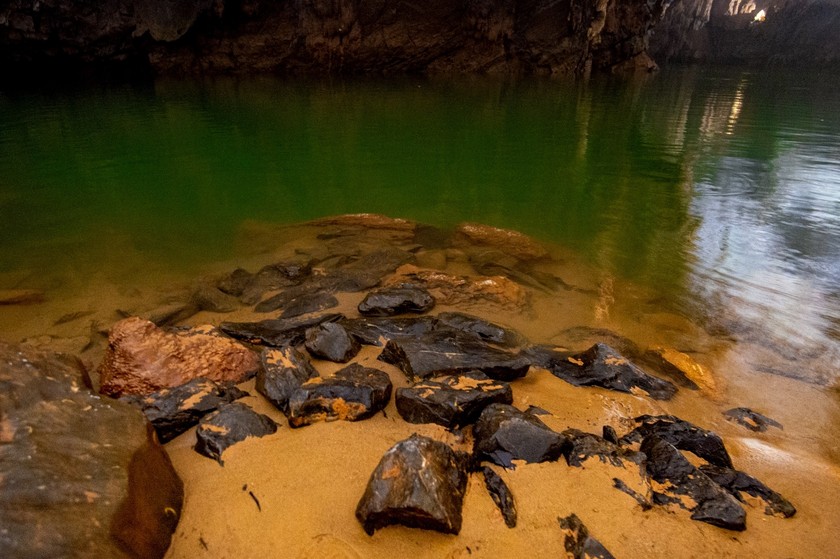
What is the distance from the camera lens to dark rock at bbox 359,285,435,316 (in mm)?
3959

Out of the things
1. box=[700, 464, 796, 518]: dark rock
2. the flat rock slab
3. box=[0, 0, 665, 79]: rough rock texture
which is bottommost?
box=[700, 464, 796, 518]: dark rock

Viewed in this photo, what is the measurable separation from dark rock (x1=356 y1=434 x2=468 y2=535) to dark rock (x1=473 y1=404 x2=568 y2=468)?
295mm

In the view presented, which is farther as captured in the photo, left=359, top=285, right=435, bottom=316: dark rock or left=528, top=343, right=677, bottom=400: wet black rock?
left=359, top=285, right=435, bottom=316: dark rock

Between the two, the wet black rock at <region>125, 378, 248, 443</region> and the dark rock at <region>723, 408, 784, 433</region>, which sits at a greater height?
the wet black rock at <region>125, 378, 248, 443</region>

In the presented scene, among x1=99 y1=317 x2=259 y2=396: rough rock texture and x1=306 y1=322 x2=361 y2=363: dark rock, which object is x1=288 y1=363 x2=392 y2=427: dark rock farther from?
x1=99 y1=317 x2=259 y2=396: rough rock texture

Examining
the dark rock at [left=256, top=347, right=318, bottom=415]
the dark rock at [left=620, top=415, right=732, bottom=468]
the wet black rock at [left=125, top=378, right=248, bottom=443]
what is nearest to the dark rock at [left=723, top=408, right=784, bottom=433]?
the dark rock at [left=620, top=415, right=732, bottom=468]

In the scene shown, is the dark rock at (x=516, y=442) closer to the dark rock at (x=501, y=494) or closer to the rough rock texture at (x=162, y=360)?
the dark rock at (x=501, y=494)

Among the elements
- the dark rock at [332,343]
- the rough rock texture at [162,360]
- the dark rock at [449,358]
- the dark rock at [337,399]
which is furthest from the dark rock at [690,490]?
the rough rock texture at [162,360]

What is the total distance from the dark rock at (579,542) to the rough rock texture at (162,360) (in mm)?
2028

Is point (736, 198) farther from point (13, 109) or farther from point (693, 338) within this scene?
point (13, 109)

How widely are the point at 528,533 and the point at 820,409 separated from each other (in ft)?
7.87

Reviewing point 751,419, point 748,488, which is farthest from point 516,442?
point 751,419

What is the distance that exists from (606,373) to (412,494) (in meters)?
1.76

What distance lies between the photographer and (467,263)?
5273mm
